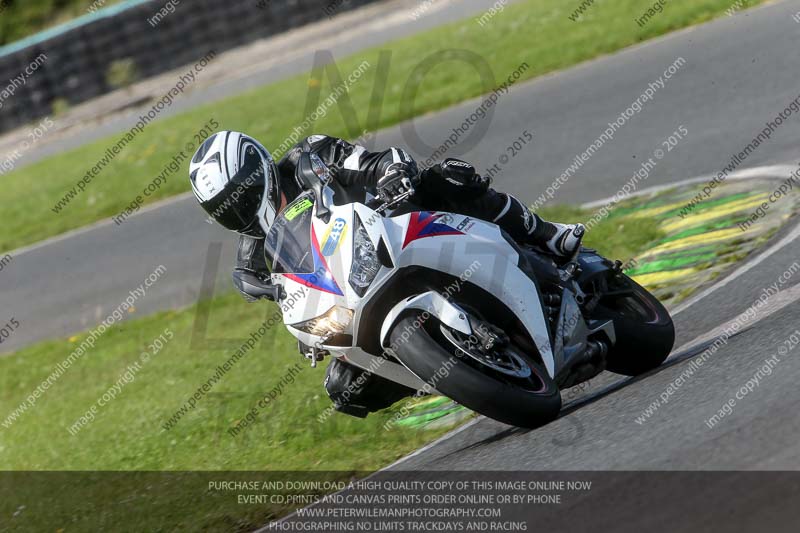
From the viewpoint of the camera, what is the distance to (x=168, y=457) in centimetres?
733

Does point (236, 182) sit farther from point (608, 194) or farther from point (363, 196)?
point (608, 194)

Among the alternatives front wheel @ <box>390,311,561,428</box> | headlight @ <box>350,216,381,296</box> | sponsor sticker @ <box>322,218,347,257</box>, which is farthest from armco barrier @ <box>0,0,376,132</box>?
front wheel @ <box>390,311,561,428</box>

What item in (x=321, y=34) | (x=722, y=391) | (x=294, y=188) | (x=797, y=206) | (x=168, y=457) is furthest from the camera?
(x=321, y=34)

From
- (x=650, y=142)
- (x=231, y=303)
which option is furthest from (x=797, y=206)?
(x=231, y=303)

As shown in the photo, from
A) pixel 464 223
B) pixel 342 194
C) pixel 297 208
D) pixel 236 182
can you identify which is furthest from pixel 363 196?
pixel 236 182

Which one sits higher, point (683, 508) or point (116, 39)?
point (683, 508)

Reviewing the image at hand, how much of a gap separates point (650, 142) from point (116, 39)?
12.1 meters

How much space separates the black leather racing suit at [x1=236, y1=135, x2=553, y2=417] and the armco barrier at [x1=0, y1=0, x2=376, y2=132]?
1446 cm

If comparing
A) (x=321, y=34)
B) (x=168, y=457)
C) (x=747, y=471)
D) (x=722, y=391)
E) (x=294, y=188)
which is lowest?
(x=321, y=34)

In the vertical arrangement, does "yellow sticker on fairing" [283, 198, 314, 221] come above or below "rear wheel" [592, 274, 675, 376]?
above

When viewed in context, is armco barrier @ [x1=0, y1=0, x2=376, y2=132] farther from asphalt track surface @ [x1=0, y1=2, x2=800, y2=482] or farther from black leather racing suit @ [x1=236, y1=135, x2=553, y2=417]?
black leather racing suit @ [x1=236, y1=135, x2=553, y2=417]

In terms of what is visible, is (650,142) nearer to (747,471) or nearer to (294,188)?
(294,188)

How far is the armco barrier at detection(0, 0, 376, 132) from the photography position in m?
19.3

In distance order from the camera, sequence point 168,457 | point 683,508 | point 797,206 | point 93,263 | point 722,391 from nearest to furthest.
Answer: point 683,508
point 722,391
point 168,457
point 797,206
point 93,263
